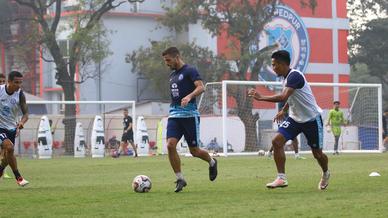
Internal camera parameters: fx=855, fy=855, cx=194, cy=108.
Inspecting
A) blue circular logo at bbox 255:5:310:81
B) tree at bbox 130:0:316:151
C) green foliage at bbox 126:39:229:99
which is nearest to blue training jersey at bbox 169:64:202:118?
tree at bbox 130:0:316:151


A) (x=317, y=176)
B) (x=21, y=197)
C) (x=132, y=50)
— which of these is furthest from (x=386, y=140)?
(x=132, y=50)

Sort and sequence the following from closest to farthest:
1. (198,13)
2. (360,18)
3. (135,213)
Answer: (135,213), (198,13), (360,18)

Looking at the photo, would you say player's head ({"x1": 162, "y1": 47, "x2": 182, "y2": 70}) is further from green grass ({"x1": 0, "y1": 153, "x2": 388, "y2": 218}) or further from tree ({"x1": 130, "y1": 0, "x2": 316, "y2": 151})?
tree ({"x1": 130, "y1": 0, "x2": 316, "y2": 151})

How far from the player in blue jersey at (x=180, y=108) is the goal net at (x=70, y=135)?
23663mm

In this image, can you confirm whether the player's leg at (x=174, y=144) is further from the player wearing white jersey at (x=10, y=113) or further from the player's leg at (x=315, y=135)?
the player wearing white jersey at (x=10, y=113)

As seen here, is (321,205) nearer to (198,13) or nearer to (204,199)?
(204,199)

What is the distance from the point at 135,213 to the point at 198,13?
140 feet

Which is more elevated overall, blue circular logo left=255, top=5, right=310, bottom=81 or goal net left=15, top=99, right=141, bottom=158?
A: blue circular logo left=255, top=5, right=310, bottom=81

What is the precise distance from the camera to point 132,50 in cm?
6650

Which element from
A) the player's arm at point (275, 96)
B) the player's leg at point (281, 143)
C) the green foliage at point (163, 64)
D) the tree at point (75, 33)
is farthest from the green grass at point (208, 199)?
the green foliage at point (163, 64)

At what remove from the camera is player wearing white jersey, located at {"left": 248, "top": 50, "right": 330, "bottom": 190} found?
12.4 m

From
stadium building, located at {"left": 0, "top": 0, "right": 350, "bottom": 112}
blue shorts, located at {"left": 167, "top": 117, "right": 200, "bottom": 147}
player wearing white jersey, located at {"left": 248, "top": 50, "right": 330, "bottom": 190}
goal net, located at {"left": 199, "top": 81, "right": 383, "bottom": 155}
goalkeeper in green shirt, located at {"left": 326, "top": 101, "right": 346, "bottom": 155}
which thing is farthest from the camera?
stadium building, located at {"left": 0, "top": 0, "right": 350, "bottom": 112}

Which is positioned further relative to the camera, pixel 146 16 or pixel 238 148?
pixel 146 16

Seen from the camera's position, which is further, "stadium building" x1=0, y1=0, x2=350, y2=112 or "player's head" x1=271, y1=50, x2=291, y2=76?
"stadium building" x1=0, y1=0, x2=350, y2=112
